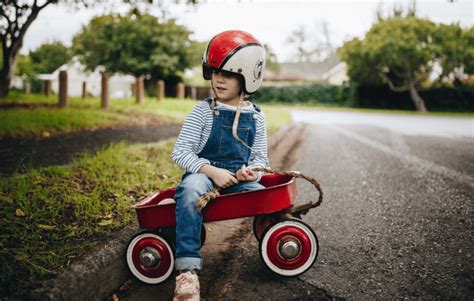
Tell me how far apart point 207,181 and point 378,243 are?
1340 millimetres

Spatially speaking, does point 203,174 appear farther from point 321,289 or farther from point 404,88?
point 404,88

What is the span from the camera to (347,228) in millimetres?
2918

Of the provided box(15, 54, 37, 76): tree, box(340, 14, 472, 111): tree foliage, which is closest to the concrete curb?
box(340, 14, 472, 111): tree foliage

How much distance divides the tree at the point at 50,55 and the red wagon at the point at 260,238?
6975 cm

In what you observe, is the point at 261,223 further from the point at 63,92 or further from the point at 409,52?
the point at 409,52

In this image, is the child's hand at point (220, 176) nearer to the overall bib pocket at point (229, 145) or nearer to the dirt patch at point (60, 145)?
the overall bib pocket at point (229, 145)

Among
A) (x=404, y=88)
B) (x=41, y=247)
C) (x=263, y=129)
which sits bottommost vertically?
(x=41, y=247)

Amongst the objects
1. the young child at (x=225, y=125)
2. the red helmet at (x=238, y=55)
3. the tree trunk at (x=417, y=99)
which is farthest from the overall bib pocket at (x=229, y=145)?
the tree trunk at (x=417, y=99)

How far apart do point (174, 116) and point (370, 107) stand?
78.1ft

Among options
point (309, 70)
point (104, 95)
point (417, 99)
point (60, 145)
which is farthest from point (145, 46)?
point (309, 70)

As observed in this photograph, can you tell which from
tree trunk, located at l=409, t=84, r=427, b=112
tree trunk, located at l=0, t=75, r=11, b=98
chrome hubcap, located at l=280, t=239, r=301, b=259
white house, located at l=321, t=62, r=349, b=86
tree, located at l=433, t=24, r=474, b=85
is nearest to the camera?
chrome hubcap, located at l=280, t=239, r=301, b=259

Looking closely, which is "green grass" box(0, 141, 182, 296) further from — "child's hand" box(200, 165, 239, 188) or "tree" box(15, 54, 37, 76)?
"tree" box(15, 54, 37, 76)

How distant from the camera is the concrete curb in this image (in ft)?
5.57

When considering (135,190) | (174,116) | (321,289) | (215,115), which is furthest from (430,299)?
(174,116)
